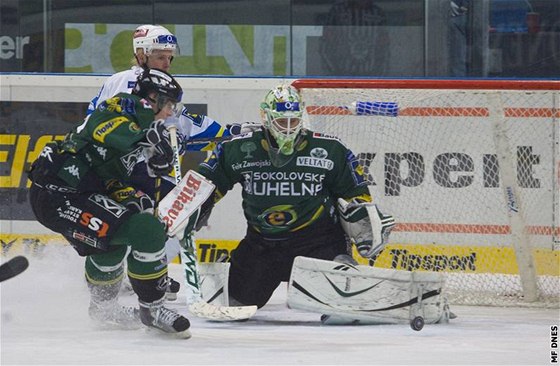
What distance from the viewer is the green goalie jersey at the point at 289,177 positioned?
5.25 metres

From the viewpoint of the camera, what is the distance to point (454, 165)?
270 inches

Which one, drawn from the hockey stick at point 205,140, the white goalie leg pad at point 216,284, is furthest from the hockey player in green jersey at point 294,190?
the hockey stick at point 205,140

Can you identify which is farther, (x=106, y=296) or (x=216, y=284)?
(x=216, y=284)

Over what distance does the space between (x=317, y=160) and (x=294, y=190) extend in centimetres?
15

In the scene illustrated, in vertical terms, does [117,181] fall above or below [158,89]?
below

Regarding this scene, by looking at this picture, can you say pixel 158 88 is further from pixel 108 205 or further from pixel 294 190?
pixel 294 190

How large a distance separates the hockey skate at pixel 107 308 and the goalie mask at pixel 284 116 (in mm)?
837

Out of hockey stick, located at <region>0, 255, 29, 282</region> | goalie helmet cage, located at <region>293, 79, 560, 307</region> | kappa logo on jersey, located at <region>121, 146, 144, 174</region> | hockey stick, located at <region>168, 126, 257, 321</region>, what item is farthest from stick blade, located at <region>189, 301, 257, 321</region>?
goalie helmet cage, located at <region>293, 79, 560, 307</region>

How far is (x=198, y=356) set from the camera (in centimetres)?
427

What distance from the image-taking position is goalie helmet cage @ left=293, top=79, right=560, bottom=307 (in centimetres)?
643

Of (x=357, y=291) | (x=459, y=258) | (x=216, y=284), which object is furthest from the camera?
(x=459, y=258)

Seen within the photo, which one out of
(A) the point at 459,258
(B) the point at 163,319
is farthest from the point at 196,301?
(A) the point at 459,258

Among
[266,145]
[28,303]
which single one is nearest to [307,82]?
[266,145]

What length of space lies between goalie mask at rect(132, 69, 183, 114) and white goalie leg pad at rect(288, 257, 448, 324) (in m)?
0.82
